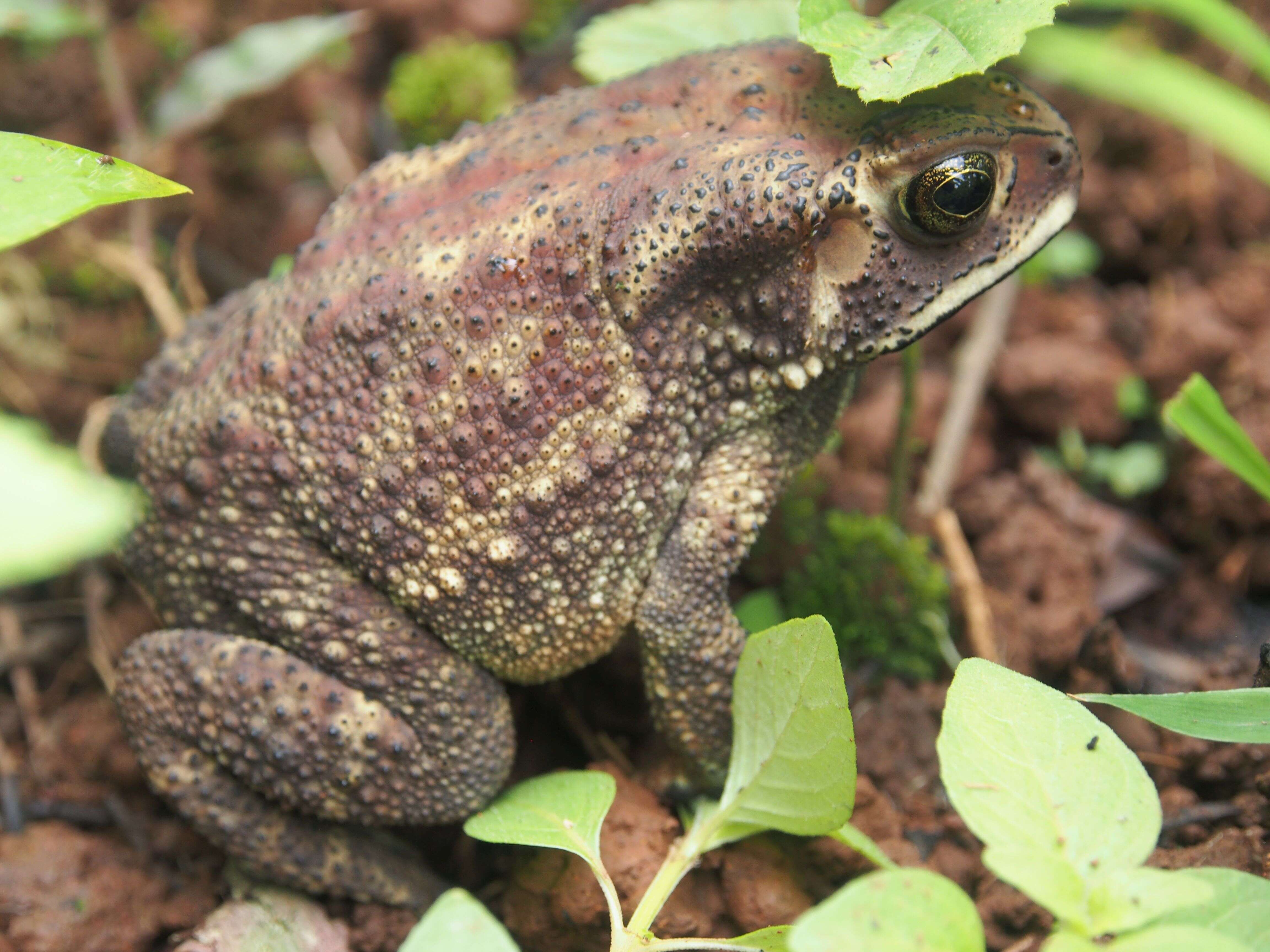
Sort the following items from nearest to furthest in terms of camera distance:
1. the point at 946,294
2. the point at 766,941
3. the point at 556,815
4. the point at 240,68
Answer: the point at 766,941 → the point at 556,815 → the point at 946,294 → the point at 240,68

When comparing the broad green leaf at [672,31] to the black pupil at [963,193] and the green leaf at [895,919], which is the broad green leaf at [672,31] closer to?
the black pupil at [963,193]

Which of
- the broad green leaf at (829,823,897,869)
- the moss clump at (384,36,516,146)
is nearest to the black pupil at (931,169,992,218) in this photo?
the broad green leaf at (829,823,897,869)

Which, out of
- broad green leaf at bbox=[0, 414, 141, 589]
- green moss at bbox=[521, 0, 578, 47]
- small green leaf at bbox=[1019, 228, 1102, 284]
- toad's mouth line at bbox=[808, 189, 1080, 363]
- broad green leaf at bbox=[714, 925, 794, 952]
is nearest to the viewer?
broad green leaf at bbox=[0, 414, 141, 589]

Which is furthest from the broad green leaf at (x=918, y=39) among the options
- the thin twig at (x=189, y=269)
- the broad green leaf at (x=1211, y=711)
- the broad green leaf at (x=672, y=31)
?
the thin twig at (x=189, y=269)

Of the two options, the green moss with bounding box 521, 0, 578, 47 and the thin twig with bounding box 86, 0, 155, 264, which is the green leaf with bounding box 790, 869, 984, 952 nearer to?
the thin twig with bounding box 86, 0, 155, 264

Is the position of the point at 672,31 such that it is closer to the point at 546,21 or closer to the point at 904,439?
the point at 904,439

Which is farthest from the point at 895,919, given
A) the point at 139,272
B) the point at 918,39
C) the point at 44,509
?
the point at 139,272

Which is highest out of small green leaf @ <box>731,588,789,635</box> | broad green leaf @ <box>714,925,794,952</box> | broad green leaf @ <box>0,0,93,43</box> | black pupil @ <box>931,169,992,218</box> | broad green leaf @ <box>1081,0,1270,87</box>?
broad green leaf @ <box>0,0,93,43</box>

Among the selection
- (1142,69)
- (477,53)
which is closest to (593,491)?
(477,53)
